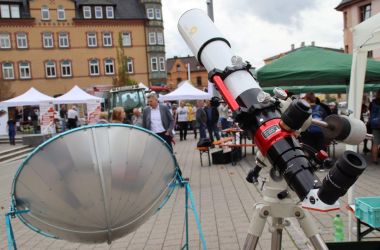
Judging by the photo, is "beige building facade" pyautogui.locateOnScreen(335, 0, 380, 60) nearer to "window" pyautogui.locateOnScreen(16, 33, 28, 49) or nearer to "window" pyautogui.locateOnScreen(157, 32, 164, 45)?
"window" pyautogui.locateOnScreen(157, 32, 164, 45)

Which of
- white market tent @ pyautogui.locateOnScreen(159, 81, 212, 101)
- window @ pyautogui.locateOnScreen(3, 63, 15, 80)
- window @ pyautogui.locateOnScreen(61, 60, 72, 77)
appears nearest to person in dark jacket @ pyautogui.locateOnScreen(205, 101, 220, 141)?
white market tent @ pyautogui.locateOnScreen(159, 81, 212, 101)

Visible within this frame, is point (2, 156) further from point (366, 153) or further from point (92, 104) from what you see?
point (366, 153)

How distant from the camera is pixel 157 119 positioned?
8062mm

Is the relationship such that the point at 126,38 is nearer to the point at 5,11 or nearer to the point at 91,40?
the point at 91,40

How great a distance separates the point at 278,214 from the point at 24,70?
48575 millimetres

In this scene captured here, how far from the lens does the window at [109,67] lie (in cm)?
4856

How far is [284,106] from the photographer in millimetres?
2229

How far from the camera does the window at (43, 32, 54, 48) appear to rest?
1797 inches

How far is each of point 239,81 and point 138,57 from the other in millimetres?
48932

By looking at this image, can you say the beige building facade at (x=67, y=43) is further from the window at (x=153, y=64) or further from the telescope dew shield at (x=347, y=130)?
the telescope dew shield at (x=347, y=130)

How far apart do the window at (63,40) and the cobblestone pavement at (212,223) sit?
41144 millimetres

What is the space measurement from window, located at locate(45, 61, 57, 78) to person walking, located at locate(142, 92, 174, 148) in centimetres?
4198

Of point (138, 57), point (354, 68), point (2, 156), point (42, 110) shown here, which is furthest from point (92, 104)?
point (138, 57)

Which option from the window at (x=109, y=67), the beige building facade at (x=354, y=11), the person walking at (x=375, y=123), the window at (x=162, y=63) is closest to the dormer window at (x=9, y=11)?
the window at (x=109, y=67)
